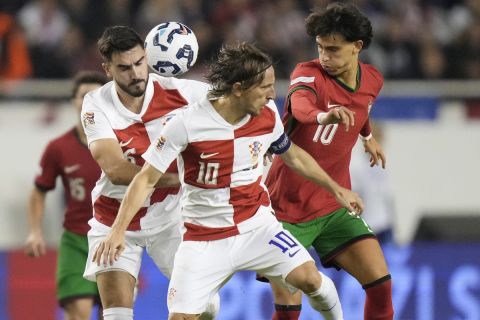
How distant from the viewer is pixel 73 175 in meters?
9.20

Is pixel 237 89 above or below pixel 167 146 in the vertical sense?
above

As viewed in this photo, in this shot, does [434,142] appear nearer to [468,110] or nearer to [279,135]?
[468,110]

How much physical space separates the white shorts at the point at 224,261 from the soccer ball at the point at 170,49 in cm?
108

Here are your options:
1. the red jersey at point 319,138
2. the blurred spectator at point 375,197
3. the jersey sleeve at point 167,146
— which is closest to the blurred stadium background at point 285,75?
the blurred spectator at point 375,197

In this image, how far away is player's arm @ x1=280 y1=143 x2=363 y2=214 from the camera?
23.2ft

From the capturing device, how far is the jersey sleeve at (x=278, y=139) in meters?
7.08

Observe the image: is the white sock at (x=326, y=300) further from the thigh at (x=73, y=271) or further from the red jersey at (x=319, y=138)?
the thigh at (x=73, y=271)

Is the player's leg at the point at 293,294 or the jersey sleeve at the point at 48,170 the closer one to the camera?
the player's leg at the point at 293,294

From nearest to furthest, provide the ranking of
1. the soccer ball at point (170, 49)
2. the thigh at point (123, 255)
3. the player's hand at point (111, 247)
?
the player's hand at point (111, 247), the soccer ball at point (170, 49), the thigh at point (123, 255)

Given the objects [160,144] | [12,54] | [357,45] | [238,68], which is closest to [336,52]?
[357,45]

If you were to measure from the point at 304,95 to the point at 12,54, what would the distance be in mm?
6883

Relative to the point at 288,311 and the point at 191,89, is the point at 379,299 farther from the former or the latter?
the point at 191,89

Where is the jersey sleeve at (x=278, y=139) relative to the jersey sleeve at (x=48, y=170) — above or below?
below

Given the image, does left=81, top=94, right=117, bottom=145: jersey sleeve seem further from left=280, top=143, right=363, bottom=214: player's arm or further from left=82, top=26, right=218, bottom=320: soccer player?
left=280, top=143, right=363, bottom=214: player's arm
